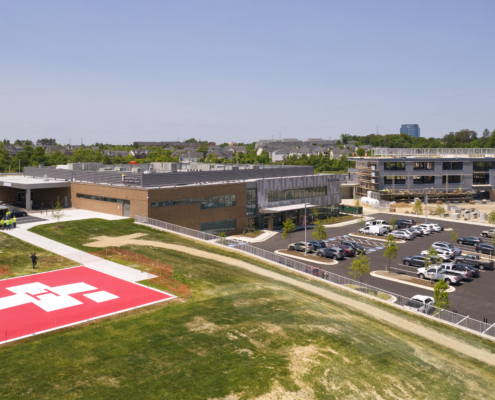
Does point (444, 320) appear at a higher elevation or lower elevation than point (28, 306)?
lower

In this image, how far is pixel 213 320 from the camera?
2486 cm

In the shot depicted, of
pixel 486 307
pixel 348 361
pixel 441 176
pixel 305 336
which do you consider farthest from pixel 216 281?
pixel 441 176

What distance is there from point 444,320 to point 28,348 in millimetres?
26589

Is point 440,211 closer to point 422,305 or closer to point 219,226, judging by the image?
point 219,226

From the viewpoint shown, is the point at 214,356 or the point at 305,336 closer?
the point at 214,356

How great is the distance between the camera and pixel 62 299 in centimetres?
2825

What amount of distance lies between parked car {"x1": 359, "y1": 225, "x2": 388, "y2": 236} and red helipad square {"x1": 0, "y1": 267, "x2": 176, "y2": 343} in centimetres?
4525

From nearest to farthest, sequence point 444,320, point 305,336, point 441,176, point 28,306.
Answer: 1. point 305,336
2. point 28,306
3. point 444,320
4. point 441,176

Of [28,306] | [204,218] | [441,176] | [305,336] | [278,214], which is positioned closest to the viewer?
[305,336]

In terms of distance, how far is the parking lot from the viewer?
36906 millimetres

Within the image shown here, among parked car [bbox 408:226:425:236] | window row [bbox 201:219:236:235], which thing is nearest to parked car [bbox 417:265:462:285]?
parked car [bbox 408:226:425:236]

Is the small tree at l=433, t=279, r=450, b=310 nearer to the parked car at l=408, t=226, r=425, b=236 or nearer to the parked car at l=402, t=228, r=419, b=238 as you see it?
the parked car at l=402, t=228, r=419, b=238

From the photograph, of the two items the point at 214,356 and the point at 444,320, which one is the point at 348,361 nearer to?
the point at 214,356

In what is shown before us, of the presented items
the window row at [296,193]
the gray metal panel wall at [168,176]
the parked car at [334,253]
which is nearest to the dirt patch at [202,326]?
the parked car at [334,253]
